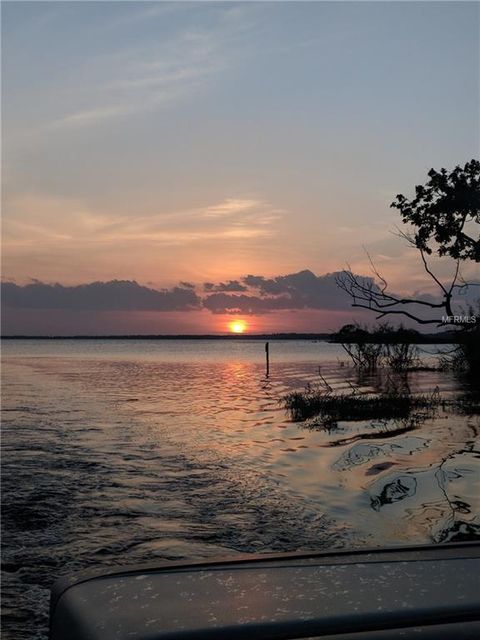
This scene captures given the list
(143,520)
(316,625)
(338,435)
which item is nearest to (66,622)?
(316,625)

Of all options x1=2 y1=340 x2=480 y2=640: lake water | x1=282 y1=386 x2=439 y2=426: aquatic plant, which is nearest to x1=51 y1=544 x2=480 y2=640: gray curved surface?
x1=2 y1=340 x2=480 y2=640: lake water

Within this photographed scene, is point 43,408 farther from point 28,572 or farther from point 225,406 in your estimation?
point 28,572

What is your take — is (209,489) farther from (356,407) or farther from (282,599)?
(356,407)

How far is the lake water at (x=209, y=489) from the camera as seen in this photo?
24.5 feet

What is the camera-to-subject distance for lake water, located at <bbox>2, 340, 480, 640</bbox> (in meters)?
7.47

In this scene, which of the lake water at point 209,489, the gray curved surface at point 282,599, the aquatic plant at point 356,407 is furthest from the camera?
the aquatic plant at point 356,407

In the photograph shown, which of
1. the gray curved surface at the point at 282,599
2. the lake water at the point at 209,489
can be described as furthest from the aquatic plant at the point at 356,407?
the gray curved surface at the point at 282,599

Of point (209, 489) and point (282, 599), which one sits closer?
point (282, 599)

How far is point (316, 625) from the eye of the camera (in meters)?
2.55

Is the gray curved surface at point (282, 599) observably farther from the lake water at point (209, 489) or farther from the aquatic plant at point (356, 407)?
the aquatic plant at point (356, 407)

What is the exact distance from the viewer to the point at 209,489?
1062 centimetres

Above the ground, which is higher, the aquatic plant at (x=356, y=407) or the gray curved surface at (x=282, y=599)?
the gray curved surface at (x=282, y=599)

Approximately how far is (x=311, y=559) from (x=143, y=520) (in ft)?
18.8

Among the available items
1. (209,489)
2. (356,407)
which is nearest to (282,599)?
(209,489)
